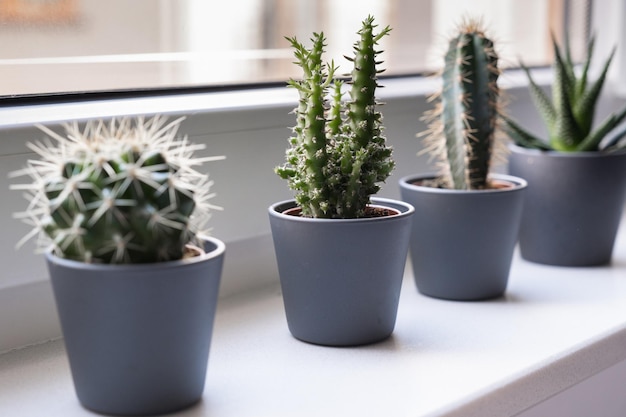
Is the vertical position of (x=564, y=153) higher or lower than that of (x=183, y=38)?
lower

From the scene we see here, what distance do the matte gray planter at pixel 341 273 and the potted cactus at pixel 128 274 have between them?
0.15 m

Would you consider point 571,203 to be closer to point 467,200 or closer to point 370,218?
point 467,200

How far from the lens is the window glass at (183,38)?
957mm

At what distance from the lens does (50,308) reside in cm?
91

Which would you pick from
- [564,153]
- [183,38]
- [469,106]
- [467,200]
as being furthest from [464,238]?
[183,38]

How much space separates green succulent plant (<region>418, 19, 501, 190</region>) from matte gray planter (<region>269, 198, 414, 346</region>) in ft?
0.64

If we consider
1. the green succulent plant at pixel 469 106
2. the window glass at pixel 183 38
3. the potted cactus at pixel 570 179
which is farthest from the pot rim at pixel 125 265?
the potted cactus at pixel 570 179

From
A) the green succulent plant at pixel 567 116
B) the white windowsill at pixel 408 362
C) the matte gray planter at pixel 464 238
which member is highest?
the green succulent plant at pixel 567 116

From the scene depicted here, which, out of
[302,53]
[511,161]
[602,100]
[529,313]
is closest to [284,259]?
[302,53]

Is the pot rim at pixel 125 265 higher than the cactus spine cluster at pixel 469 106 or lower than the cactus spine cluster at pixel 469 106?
lower

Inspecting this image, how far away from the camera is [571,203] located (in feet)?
3.88

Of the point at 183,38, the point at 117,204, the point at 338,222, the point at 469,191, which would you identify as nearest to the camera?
the point at 117,204

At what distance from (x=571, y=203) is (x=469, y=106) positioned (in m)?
0.23

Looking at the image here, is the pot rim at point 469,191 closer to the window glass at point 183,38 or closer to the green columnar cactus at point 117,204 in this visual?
the window glass at point 183,38
